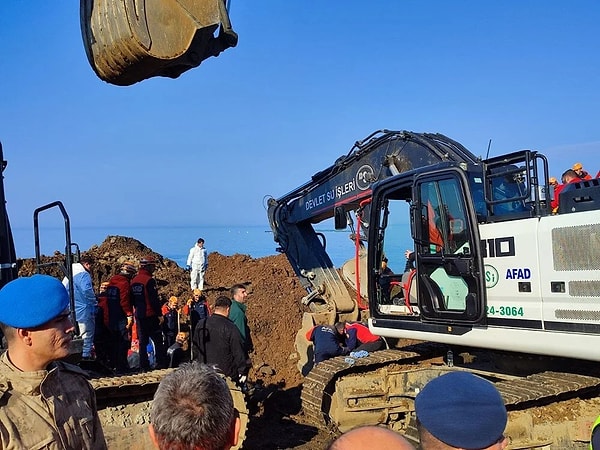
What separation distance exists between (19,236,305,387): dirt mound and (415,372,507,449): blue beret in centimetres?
871

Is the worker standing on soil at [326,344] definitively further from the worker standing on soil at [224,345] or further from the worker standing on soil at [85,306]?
the worker standing on soil at [85,306]

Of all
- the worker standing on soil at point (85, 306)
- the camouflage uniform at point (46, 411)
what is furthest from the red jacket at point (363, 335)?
the camouflage uniform at point (46, 411)

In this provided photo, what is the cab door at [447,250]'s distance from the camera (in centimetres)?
568

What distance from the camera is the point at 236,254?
72.2ft

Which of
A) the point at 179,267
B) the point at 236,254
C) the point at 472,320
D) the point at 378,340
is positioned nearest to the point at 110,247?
the point at 179,267

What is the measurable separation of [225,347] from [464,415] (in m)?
5.46

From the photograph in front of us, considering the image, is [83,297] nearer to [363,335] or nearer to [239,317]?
[239,317]

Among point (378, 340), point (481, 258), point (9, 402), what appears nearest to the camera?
point (9, 402)

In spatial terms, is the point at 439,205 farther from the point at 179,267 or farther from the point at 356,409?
the point at 179,267

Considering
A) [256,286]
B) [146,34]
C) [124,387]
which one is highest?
[146,34]

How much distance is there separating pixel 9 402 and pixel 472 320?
4.28 metres

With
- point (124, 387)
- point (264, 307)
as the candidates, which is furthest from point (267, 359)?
point (124, 387)

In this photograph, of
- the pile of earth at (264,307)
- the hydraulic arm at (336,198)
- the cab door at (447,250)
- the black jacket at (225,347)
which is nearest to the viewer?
the cab door at (447,250)

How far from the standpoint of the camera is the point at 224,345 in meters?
7.10
